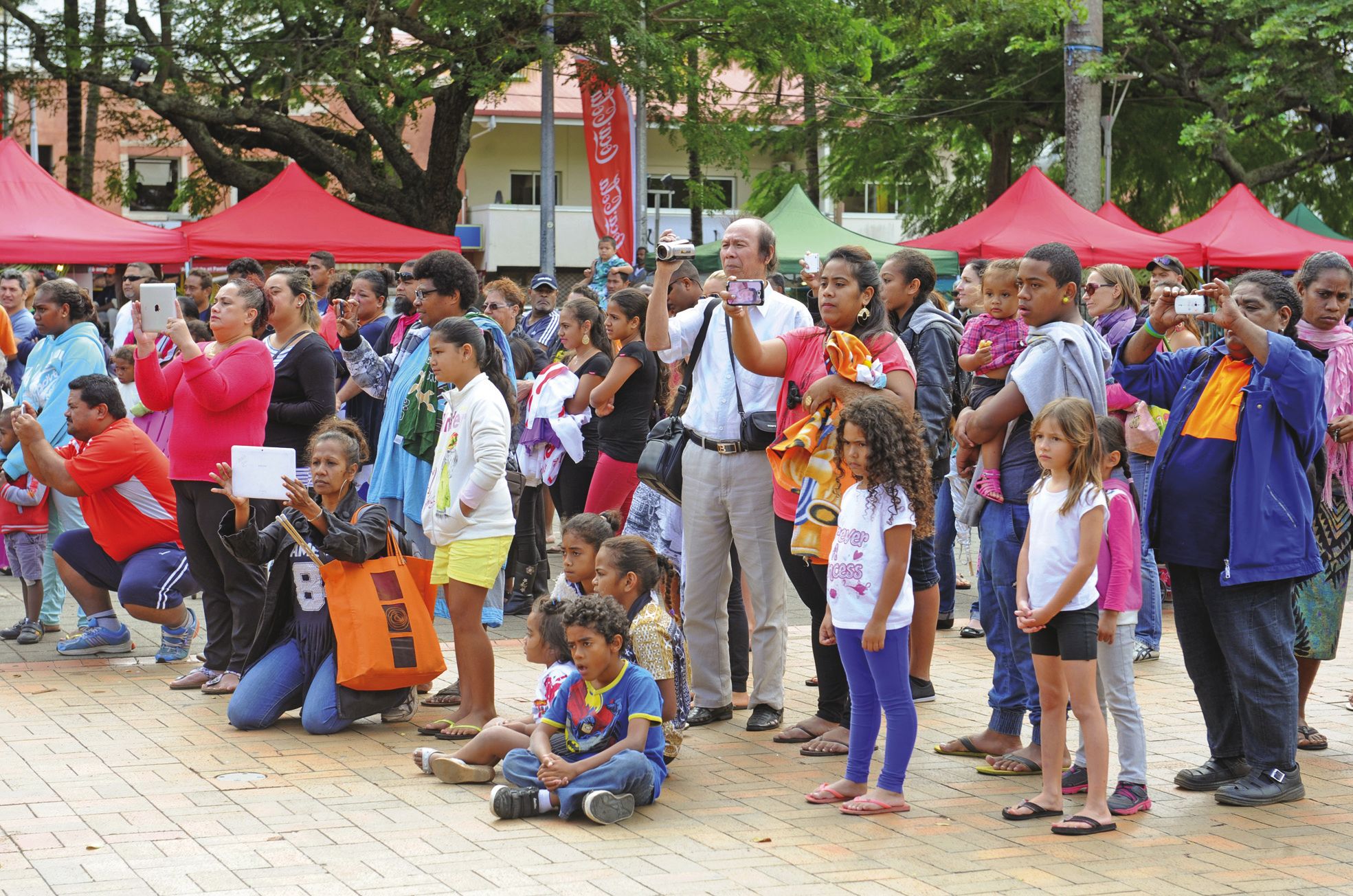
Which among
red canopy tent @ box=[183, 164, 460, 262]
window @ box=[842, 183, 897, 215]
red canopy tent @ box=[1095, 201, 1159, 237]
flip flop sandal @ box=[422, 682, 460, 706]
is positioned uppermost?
window @ box=[842, 183, 897, 215]

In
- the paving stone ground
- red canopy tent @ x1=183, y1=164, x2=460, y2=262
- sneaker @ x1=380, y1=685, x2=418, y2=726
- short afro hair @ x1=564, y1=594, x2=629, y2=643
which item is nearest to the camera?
the paving stone ground

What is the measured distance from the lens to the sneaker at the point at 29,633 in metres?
8.54

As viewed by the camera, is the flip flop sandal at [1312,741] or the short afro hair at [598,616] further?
the flip flop sandal at [1312,741]

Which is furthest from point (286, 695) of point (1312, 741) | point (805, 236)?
point (805, 236)

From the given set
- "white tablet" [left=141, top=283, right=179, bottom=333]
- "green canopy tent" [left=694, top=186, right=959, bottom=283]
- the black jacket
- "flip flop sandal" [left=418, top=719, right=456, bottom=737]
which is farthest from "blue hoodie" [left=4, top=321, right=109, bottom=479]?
"green canopy tent" [left=694, top=186, right=959, bottom=283]

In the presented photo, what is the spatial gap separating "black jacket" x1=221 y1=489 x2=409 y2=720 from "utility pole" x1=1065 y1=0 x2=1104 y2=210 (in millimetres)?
14479

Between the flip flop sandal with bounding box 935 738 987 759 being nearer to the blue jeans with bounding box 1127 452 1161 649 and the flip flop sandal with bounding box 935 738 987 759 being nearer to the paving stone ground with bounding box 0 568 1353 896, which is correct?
the paving stone ground with bounding box 0 568 1353 896

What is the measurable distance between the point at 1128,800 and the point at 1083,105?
15.5 metres

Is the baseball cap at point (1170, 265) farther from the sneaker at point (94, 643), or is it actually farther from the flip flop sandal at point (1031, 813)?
the sneaker at point (94, 643)

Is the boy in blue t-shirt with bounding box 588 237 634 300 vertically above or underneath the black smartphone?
above

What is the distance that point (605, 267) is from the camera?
601 inches

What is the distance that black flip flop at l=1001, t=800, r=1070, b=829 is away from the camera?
5.29 meters

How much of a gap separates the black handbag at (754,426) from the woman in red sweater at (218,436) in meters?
2.41

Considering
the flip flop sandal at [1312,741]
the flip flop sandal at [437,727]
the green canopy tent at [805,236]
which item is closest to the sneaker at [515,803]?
the flip flop sandal at [437,727]
